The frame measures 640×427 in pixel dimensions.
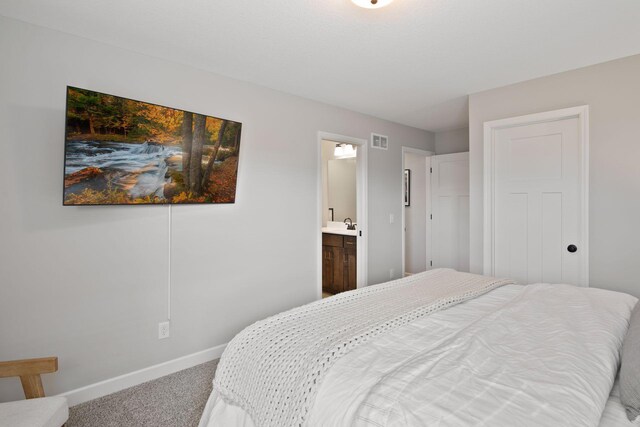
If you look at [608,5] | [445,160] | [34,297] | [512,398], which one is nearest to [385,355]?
[512,398]

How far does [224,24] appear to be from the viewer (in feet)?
6.97

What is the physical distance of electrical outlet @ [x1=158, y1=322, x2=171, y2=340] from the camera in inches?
102

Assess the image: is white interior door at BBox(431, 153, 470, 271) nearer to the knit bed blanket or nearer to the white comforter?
the knit bed blanket

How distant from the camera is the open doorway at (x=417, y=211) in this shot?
5125 millimetres

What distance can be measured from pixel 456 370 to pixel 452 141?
4.49m

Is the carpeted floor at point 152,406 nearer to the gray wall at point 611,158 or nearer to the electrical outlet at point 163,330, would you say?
the electrical outlet at point 163,330

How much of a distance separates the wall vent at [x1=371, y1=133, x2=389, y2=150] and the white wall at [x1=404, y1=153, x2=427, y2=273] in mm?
933

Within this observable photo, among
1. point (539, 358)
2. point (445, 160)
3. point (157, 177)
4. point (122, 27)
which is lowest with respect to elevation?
point (539, 358)

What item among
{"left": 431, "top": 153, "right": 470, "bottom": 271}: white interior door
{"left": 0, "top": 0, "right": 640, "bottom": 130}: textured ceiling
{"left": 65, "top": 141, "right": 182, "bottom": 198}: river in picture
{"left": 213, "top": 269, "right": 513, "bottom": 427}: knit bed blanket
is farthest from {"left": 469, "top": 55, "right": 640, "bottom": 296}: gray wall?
{"left": 65, "top": 141, "right": 182, "bottom": 198}: river in picture

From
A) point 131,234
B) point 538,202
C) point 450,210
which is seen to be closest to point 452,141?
point 450,210

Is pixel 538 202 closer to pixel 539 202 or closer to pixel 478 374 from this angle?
pixel 539 202

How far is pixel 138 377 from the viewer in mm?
2482

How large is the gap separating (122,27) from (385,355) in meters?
2.41

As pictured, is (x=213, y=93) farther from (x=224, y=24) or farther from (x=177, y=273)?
(x=177, y=273)
